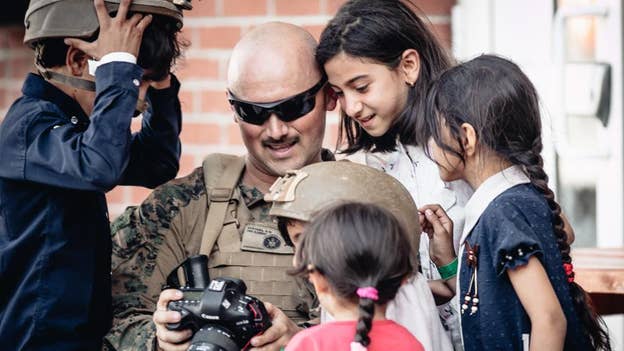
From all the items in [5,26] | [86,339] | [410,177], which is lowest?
[86,339]

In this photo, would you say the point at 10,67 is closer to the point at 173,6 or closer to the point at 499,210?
the point at 173,6

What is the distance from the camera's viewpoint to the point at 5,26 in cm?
542

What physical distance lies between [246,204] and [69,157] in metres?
0.72

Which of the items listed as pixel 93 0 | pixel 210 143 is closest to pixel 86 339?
pixel 93 0

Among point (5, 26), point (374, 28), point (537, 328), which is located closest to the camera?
point (537, 328)

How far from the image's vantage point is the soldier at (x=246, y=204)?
357 centimetres

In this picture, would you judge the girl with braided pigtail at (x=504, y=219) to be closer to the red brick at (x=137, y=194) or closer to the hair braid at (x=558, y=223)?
the hair braid at (x=558, y=223)

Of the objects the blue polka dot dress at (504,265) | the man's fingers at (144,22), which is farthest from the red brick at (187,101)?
the blue polka dot dress at (504,265)

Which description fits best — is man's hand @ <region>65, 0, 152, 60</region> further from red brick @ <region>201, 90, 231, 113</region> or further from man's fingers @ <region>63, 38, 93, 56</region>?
red brick @ <region>201, 90, 231, 113</region>

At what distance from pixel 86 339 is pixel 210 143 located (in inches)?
71.6

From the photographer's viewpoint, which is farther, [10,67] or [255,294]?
[10,67]

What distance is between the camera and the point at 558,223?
3.21 meters

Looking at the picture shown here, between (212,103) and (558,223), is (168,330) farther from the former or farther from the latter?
(212,103)

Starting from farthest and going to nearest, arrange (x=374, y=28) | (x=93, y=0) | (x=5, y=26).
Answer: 1. (x=5, y=26)
2. (x=374, y=28)
3. (x=93, y=0)
